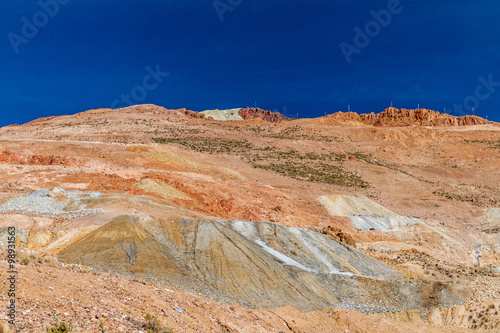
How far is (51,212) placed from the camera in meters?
23.8

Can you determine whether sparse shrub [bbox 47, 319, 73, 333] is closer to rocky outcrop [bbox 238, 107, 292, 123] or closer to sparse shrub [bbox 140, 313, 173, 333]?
sparse shrub [bbox 140, 313, 173, 333]

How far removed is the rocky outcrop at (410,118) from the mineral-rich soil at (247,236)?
43616 millimetres

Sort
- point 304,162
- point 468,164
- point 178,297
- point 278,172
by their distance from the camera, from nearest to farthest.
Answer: point 178,297
point 278,172
point 304,162
point 468,164

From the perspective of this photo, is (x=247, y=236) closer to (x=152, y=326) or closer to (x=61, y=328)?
(x=152, y=326)

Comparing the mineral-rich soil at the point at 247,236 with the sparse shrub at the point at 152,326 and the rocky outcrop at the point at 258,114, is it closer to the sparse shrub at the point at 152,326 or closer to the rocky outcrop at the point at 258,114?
the sparse shrub at the point at 152,326

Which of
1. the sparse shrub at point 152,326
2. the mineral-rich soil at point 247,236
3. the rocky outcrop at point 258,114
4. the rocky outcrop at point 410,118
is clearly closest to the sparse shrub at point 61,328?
the mineral-rich soil at point 247,236

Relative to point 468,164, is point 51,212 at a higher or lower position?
lower

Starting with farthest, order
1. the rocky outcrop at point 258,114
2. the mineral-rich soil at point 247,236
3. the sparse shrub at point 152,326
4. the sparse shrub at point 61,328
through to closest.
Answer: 1. the rocky outcrop at point 258,114
2. the mineral-rich soil at point 247,236
3. the sparse shrub at point 152,326
4. the sparse shrub at point 61,328

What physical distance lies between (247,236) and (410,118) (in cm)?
11466

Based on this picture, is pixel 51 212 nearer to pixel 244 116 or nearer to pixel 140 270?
pixel 140 270

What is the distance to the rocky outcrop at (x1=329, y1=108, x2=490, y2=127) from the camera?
389 feet

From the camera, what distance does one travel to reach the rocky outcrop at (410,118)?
118706mm

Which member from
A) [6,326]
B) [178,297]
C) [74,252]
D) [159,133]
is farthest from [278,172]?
[6,326]

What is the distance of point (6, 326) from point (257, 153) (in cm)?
6518
